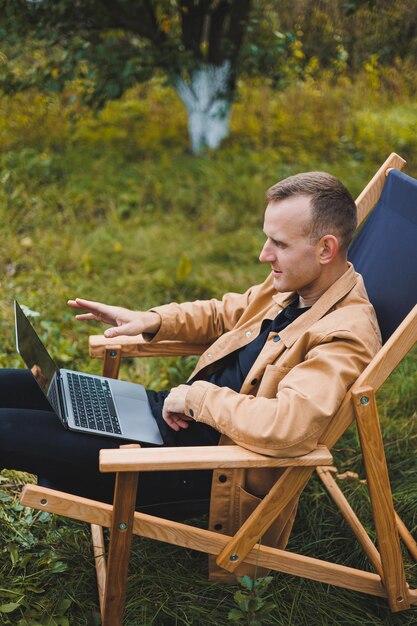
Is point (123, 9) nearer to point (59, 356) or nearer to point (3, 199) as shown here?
point (3, 199)

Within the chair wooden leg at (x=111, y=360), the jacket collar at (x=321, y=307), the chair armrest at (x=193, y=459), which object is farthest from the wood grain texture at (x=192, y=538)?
the chair wooden leg at (x=111, y=360)

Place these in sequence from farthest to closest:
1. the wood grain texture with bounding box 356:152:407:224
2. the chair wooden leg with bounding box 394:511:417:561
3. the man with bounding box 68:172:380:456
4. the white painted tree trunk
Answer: the white painted tree trunk < the wood grain texture with bounding box 356:152:407:224 < the chair wooden leg with bounding box 394:511:417:561 < the man with bounding box 68:172:380:456

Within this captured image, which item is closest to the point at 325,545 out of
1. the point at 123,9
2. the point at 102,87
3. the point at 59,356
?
the point at 59,356

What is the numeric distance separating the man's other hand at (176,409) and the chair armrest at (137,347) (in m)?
0.45

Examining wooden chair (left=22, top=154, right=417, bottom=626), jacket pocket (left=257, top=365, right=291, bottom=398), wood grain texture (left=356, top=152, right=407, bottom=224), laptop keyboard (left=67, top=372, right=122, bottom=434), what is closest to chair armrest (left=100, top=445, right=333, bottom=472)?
wooden chair (left=22, top=154, right=417, bottom=626)

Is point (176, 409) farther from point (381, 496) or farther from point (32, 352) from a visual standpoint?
point (381, 496)

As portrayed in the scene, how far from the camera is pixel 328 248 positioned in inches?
87.0

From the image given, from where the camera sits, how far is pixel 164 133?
7.37 m

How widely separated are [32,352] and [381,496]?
3.82 ft

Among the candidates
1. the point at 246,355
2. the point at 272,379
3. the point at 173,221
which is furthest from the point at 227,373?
the point at 173,221

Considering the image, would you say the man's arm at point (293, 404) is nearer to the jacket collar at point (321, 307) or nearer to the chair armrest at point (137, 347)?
the jacket collar at point (321, 307)

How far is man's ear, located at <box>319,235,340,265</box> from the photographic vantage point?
219 cm

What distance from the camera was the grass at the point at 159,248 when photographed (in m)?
2.46

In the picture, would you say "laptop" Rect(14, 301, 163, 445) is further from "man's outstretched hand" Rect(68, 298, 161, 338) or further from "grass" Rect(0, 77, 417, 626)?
"grass" Rect(0, 77, 417, 626)
